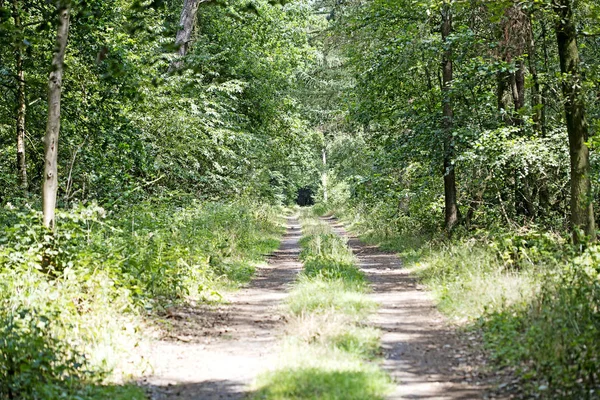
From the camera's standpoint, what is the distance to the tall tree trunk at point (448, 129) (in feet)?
49.7

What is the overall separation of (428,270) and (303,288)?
3745 millimetres

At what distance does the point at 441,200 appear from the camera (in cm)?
1845

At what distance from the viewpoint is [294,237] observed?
26.1 m

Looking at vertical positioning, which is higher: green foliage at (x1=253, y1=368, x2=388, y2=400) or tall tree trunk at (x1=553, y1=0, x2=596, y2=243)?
tall tree trunk at (x1=553, y1=0, x2=596, y2=243)

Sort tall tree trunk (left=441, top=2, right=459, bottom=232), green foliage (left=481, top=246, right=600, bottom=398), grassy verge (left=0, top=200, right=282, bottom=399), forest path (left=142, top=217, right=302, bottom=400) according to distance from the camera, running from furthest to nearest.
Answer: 1. tall tree trunk (left=441, top=2, right=459, bottom=232)
2. forest path (left=142, top=217, right=302, bottom=400)
3. grassy verge (left=0, top=200, right=282, bottom=399)
4. green foliage (left=481, top=246, right=600, bottom=398)

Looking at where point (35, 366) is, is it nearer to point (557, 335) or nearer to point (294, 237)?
point (557, 335)

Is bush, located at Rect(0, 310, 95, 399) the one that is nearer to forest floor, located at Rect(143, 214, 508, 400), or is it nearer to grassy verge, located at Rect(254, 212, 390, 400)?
forest floor, located at Rect(143, 214, 508, 400)

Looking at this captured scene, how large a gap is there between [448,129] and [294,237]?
11889mm

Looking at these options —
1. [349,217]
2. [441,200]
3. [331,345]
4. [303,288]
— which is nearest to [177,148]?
[441,200]

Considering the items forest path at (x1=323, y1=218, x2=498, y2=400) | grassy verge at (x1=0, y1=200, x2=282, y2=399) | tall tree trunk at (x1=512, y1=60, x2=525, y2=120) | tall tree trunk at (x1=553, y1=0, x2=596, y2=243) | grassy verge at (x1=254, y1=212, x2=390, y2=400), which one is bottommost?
forest path at (x1=323, y1=218, x2=498, y2=400)

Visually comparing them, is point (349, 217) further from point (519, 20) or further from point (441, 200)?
point (519, 20)

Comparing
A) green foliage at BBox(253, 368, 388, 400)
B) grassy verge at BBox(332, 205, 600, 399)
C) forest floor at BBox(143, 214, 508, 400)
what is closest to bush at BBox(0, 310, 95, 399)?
forest floor at BBox(143, 214, 508, 400)

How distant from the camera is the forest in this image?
19.5ft

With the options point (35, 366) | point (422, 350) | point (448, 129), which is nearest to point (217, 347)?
point (422, 350)
